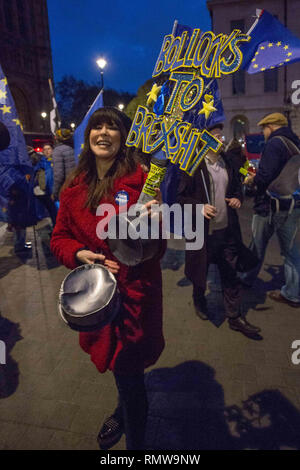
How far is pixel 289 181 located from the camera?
3.76m

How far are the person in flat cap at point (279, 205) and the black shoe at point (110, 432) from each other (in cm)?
264

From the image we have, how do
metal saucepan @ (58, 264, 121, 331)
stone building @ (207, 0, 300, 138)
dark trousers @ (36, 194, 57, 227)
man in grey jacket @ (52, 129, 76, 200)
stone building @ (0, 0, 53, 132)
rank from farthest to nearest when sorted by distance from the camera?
stone building @ (0, 0, 53, 132) → stone building @ (207, 0, 300, 138) → dark trousers @ (36, 194, 57, 227) → man in grey jacket @ (52, 129, 76, 200) → metal saucepan @ (58, 264, 121, 331)

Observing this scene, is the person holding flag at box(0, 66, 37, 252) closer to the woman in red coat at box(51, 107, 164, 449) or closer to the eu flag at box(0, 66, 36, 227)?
the eu flag at box(0, 66, 36, 227)

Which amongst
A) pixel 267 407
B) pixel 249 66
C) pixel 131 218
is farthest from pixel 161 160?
pixel 267 407

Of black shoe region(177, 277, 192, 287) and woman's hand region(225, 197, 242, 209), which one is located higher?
woman's hand region(225, 197, 242, 209)

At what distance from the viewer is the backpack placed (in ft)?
12.2

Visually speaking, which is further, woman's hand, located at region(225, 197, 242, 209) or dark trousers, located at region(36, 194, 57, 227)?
dark trousers, located at region(36, 194, 57, 227)

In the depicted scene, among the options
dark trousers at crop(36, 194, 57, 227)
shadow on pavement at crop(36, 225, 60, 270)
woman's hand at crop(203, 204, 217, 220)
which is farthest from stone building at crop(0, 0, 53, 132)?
woman's hand at crop(203, 204, 217, 220)

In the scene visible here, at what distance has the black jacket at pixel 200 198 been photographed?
3.34 metres

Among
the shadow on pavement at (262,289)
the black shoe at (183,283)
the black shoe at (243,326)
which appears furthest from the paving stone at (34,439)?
the black shoe at (183,283)

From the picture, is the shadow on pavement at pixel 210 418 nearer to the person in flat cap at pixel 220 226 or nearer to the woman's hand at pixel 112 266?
the person in flat cap at pixel 220 226

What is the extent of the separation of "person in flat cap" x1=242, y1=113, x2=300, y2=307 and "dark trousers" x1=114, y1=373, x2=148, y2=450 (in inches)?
108

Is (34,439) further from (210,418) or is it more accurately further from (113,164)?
(113,164)

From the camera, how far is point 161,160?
1842mm
